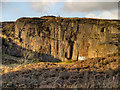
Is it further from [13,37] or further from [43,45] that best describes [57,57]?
[13,37]

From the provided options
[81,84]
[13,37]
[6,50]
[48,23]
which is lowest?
[81,84]

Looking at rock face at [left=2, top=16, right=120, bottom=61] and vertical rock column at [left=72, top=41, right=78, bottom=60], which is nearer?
rock face at [left=2, top=16, right=120, bottom=61]

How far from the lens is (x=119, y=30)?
10094mm

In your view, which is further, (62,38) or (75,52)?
(62,38)

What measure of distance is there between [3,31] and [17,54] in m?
2.39

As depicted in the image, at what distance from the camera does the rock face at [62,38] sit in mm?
10164

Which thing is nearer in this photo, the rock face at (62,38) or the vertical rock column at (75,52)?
the rock face at (62,38)

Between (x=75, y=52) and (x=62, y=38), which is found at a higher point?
(x=62, y=38)

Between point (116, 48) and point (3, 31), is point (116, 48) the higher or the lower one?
the lower one

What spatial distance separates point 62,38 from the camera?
1127 centimetres

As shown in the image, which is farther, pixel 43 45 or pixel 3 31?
pixel 3 31

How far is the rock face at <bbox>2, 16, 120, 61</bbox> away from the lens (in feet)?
33.3

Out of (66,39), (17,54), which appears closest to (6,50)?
(17,54)

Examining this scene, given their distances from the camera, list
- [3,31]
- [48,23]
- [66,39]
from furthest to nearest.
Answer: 1. [3,31]
2. [48,23]
3. [66,39]
